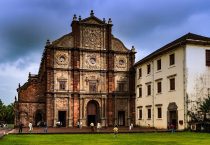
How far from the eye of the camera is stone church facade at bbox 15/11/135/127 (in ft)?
180

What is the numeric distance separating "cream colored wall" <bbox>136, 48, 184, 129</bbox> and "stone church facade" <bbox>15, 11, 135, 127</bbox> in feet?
9.88

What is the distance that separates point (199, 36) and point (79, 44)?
18.4 m

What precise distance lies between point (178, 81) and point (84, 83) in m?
17.3

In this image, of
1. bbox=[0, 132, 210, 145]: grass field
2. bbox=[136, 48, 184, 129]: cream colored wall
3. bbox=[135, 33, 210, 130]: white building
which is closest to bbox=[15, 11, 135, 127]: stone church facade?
bbox=[136, 48, 184, 129]: cream colored wall

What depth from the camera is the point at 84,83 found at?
5647cm

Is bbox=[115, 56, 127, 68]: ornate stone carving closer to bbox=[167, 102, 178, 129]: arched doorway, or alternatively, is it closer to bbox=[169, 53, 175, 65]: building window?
bbox=[169, 53, 175, 65]: building window

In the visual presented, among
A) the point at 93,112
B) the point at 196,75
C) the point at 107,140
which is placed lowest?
the point at 107,140

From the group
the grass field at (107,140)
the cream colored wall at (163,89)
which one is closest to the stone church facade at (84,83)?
the cream colored wall at (163,89)

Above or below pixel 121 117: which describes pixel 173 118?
above

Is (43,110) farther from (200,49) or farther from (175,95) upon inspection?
(200,49)

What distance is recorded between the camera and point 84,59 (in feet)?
186

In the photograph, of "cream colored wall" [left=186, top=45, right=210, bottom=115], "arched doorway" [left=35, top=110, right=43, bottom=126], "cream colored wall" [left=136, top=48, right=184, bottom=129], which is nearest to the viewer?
"cream colored wall" [left=186, top=45, right=210, bottom=115]

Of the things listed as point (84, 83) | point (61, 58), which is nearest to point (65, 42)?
point (61, 58)

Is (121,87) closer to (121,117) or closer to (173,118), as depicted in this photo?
(121,117)
